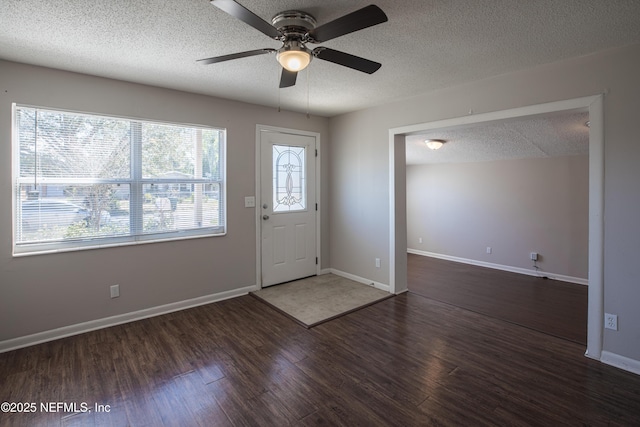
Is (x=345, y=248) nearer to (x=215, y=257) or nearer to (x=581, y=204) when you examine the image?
(x=215, y=257)

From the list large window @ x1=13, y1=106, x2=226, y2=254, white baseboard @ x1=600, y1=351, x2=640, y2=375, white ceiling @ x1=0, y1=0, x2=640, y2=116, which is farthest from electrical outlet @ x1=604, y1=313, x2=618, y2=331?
large window @ x1=13, y1=106, x2=226, y2=254

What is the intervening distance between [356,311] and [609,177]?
2523 mm

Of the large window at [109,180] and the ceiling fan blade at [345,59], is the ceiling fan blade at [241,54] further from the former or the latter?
the large window at [109,180]

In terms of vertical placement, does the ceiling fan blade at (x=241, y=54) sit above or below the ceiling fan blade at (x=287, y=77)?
below

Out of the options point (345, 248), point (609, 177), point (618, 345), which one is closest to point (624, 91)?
point (609, 177)

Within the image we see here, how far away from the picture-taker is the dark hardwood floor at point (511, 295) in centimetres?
313

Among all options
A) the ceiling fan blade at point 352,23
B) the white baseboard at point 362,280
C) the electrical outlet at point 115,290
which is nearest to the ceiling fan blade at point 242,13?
the ceiling fan blade at point 352,23

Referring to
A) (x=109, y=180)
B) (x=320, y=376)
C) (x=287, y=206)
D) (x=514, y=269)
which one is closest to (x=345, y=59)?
(x=320, y=376)

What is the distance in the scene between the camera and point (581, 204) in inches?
175

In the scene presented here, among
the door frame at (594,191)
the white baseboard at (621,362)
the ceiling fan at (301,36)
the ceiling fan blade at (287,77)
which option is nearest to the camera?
the ceiling fan at (301,36)

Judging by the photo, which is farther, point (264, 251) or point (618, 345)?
point (264, 251)

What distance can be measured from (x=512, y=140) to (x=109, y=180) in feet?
16.1

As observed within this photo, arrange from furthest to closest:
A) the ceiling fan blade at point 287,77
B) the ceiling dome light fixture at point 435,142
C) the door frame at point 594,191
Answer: the ceiling dome light fixture at point 435,142
the door frame at point 594,191
the ceiling fan blade at point 287,77

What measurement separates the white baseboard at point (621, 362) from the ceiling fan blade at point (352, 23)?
9.68 ft
